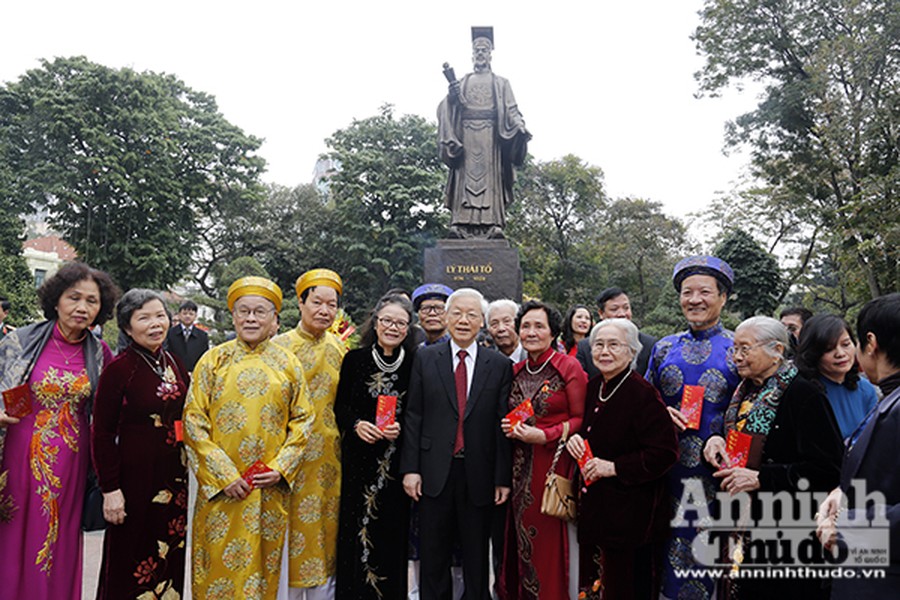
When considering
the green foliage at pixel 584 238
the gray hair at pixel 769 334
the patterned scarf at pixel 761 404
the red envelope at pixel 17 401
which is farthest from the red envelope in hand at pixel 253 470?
the green foliage at pixel 584 238

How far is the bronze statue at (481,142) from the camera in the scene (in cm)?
879

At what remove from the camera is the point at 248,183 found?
2431 cm

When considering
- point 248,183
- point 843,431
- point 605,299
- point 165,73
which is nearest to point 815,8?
point 605,299

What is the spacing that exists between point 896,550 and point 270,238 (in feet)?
87.8

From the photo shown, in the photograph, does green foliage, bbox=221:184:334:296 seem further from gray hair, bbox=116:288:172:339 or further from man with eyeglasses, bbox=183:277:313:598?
man with eyeglasses, bbox=183:277:313:598

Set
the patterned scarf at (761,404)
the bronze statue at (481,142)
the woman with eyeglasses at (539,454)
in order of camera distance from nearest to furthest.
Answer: the patterned scarf at (761,404), the woman with eyeglasses at (539,454), the bronze statue at (481,142)

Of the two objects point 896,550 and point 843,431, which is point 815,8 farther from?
point 896,550

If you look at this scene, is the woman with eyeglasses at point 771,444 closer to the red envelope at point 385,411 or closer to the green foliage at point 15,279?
the red envelope at point 385,411

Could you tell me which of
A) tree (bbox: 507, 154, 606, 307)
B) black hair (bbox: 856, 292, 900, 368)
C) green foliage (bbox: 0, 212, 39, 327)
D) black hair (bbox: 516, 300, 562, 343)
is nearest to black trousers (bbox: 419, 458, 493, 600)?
black hair (bbox: 516, 300, 562, 343)

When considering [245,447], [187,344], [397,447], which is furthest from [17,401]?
[187,344]

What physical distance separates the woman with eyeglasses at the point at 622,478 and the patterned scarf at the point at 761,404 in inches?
11.5

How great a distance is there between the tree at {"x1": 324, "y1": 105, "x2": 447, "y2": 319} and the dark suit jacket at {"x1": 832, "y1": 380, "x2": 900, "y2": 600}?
70.1 feet

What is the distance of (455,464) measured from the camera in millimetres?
3150

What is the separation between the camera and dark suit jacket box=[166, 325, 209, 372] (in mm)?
8641
